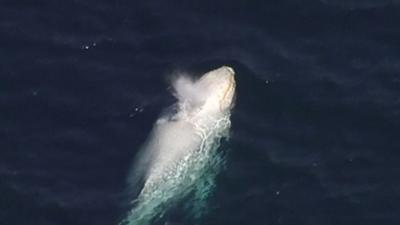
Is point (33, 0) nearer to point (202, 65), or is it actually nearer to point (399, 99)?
point (202, 65)

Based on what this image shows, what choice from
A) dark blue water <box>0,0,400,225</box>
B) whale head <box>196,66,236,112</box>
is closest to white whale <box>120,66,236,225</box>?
whale head <box>196,66,236,112</box>

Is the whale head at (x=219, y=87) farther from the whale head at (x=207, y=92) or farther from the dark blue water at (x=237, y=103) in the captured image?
the dark blue water at (x=237, y=103)

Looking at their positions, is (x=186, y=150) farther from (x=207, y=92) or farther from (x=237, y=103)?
(x=237, y=103)

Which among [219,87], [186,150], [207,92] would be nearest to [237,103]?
[219,87]

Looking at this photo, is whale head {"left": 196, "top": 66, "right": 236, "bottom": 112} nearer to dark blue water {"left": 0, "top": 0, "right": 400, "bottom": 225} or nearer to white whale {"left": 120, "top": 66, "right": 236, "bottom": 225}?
white whale {"left": 120, "top": 66, "right": 236, "bottom": 225}

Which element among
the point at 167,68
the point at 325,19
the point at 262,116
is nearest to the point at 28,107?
the point at 167,68
